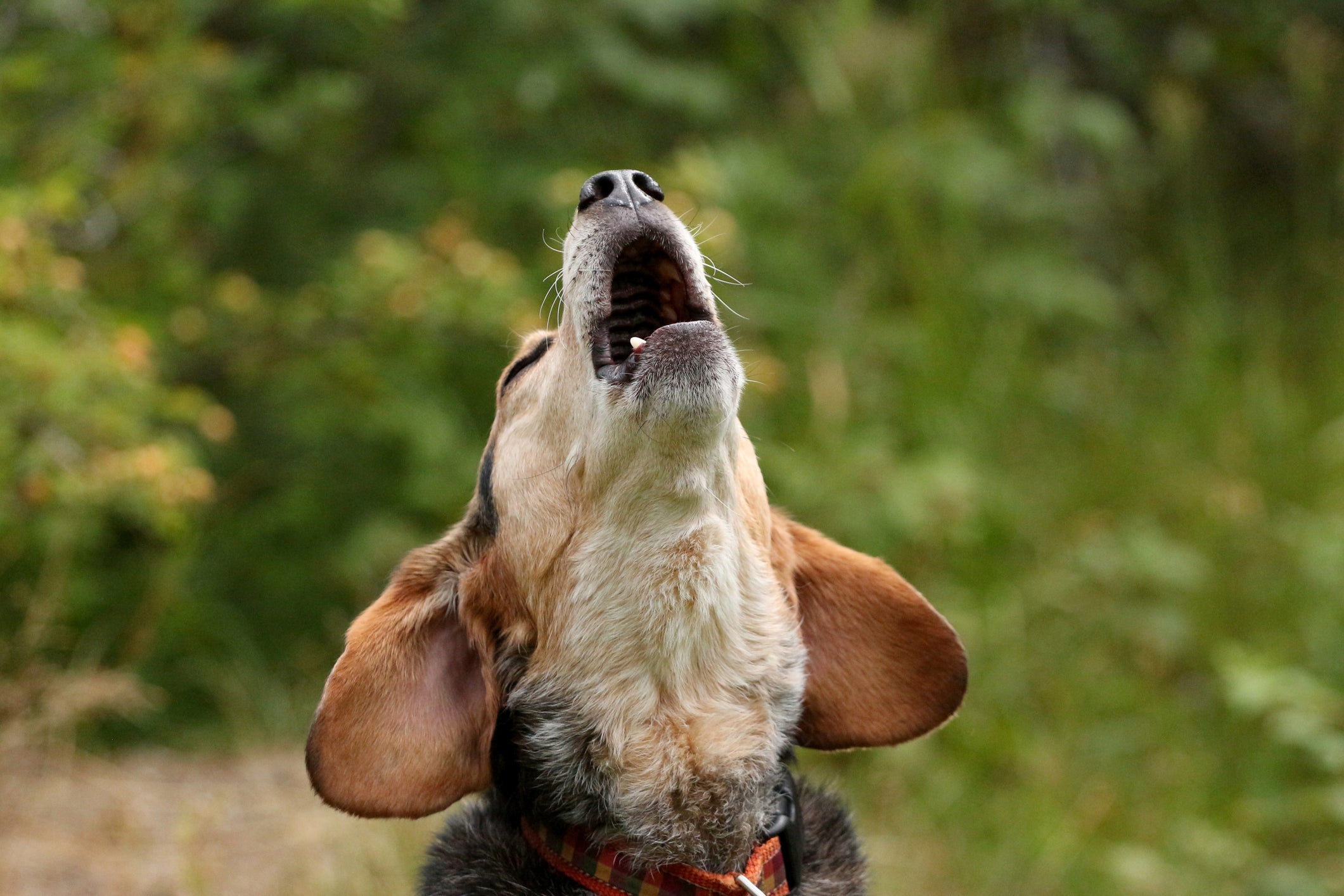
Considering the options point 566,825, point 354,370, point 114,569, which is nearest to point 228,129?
point 354,370

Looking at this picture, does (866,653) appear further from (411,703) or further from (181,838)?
(181,838)

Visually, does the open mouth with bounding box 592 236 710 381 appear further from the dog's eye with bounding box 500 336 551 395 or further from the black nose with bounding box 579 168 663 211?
the dog's eye with bounding box 500 336 551 395

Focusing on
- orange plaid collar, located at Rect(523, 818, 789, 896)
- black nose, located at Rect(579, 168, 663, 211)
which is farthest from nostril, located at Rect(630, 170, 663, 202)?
orange plaid collar, located at Rect(523, 818, 789, 896)

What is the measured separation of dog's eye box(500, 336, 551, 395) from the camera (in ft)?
10.5

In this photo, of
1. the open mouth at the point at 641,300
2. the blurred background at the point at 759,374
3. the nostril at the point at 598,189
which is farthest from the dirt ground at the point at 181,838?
the nostril at the point at 598,189

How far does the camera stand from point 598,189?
2.88 meters

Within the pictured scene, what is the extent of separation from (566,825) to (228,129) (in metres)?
4.44

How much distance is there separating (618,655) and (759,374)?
308 centimetres

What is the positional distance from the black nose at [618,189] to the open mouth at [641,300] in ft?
0.33

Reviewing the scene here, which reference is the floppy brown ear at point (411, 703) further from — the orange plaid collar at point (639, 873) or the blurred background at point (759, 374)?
the blurred background at point (759, 374)

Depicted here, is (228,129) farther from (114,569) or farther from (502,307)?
(114,569)

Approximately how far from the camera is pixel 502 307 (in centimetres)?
538

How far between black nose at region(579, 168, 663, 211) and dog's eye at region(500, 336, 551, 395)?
0.43 m

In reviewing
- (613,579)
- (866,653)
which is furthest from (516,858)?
(866,653)
